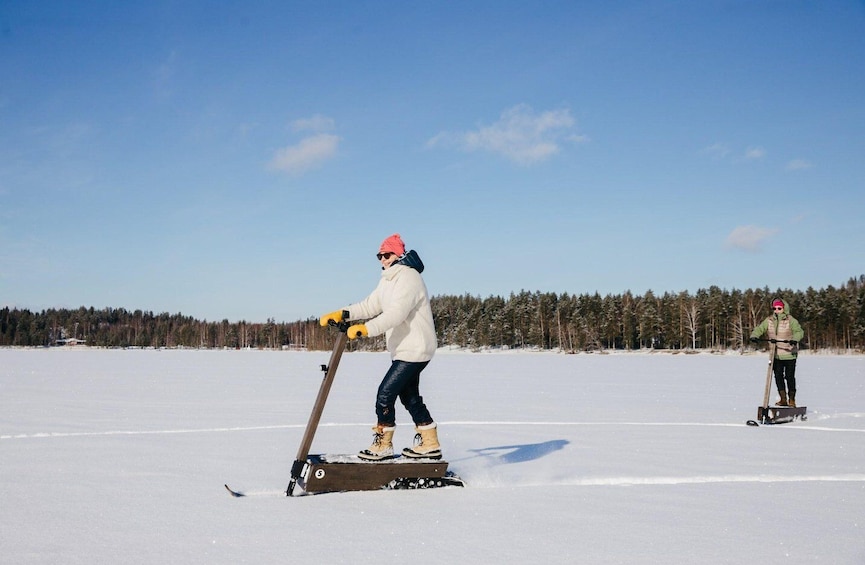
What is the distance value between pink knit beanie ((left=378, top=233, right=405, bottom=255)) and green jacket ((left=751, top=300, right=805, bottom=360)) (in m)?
6.98

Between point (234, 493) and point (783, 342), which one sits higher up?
point (783, 342)

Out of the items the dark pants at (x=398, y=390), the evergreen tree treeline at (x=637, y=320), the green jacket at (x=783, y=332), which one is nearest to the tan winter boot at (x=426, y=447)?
the dark pants at (x=398, y=390)

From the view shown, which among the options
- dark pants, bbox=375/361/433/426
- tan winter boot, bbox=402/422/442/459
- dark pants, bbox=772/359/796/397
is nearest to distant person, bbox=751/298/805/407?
dark pants, bbox=772/359/796/397

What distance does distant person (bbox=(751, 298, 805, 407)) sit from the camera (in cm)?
1021

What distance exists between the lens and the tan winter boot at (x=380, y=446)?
513cm

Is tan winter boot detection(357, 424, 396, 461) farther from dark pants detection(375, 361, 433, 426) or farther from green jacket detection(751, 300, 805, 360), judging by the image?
green jacket detection(751, 300, 805, 360)

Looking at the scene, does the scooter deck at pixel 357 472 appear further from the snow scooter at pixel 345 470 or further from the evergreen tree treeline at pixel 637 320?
the evergreen tree treeline at pixel 637 320

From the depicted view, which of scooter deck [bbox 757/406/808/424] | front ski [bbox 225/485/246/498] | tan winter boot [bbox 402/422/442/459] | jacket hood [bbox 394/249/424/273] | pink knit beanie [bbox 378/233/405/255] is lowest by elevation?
scooter deck [bbox 757/406/808/424]

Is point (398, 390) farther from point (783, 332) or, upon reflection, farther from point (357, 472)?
point (783, 332)

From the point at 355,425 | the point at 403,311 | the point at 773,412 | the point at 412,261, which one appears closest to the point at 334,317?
the point at 403,311

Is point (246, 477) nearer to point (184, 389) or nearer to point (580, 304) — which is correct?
point (184, 389)

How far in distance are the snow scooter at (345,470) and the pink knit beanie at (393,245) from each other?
0.65 meters

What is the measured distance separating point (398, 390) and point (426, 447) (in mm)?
523

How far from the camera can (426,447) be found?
527 centimetres
